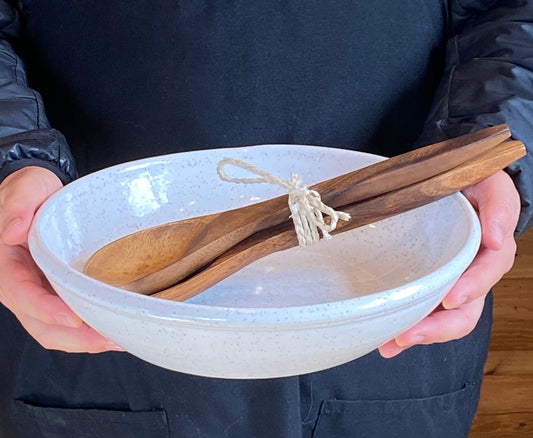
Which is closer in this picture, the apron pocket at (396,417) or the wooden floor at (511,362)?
the apron pocket at (396,417)

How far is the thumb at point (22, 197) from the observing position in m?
0.50

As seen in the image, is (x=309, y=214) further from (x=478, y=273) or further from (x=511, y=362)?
(x=511, y=362)

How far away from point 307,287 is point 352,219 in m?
0.07

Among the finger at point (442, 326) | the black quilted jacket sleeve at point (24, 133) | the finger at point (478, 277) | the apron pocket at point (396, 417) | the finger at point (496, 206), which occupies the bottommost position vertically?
the apron pocket at point (396, 417)

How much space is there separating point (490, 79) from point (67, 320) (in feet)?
1.36

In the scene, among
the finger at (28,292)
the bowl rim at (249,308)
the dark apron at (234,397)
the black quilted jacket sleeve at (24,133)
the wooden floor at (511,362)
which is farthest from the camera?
the wooden floor at (511,362)

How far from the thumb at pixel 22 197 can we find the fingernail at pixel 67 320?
2.7 inches

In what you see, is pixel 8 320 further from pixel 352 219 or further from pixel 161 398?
pixel 352 219

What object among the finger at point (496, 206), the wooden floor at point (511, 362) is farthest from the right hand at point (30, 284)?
the wooden floor at point (511, 362)

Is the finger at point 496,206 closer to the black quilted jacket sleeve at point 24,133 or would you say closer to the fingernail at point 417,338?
the fingernail at point 417,338

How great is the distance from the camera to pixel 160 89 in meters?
0.66

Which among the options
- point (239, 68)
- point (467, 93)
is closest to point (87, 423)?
point (239, 68)

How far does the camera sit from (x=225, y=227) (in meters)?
0.53

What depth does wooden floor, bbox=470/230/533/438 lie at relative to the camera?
124cm
